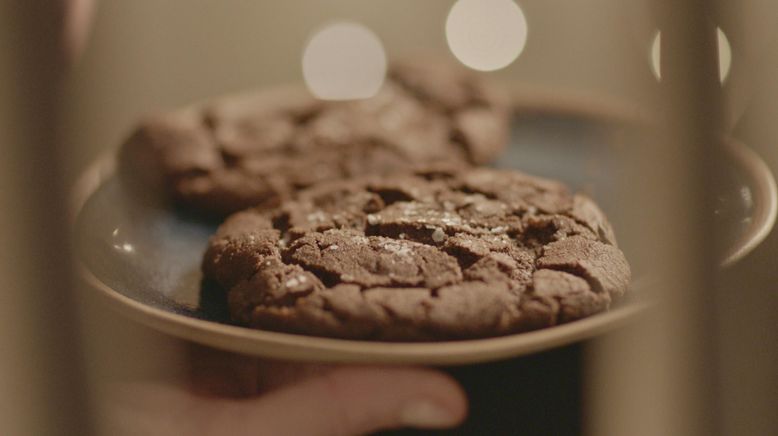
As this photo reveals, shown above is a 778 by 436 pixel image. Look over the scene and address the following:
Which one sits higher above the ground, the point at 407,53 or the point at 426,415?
the point at 407,53

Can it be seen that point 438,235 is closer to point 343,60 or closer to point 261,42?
point 343,60

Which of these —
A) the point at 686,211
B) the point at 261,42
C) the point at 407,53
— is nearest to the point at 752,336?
the point at 686,211

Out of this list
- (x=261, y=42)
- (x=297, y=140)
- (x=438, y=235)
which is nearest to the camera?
(x=438, y=235)

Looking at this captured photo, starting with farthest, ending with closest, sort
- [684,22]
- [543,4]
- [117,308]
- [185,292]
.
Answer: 1. [543,4]
2. [185,292]
3. [117,308]
4. [684,22]

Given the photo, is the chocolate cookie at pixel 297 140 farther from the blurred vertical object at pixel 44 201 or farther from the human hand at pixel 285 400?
the blurred vertical object at pixel 44 201

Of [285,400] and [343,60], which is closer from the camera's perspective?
[285,400]

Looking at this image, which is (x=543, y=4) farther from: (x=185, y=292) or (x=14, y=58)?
(x=14, y=58)

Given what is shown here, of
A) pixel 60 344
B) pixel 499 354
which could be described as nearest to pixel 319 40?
pixel 499 354
